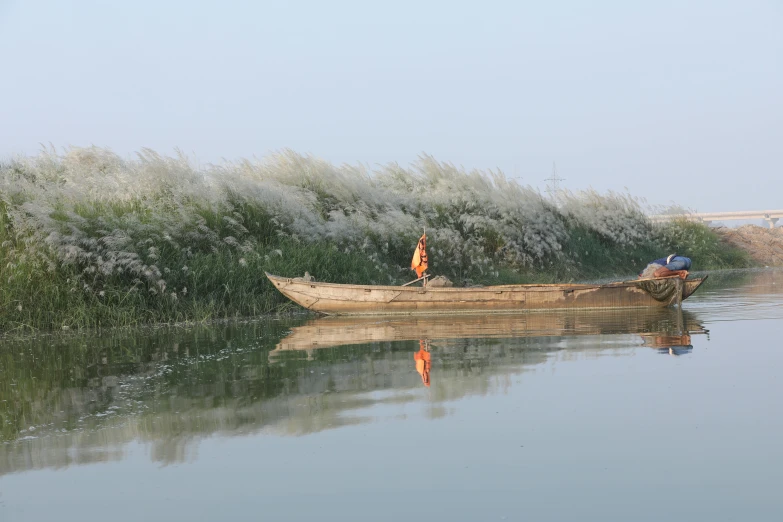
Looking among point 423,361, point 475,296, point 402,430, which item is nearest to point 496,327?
point 475,296

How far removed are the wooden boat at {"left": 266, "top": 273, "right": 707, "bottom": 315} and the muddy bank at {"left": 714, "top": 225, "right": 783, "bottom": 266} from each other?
2331 centimetres

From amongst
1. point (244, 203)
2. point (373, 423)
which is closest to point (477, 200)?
point (244, 203)

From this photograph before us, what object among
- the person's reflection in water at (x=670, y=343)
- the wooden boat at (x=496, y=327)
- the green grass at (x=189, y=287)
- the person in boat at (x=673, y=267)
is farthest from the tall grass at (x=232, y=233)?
the person's reflection in water at (x=670, y=343)

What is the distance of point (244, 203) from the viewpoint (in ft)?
61.9

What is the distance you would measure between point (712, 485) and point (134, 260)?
11.8m

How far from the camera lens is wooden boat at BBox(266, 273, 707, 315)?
1659 centimetres

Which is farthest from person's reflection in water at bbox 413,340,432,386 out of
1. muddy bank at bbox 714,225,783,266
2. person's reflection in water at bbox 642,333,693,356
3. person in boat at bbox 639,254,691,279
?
muddy bank at bbox 714,225,783,266

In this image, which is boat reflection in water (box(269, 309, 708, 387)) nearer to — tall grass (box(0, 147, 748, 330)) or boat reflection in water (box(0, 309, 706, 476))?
boat reflection in water (box(0, 309, 706, 476))

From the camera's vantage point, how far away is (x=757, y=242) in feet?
134

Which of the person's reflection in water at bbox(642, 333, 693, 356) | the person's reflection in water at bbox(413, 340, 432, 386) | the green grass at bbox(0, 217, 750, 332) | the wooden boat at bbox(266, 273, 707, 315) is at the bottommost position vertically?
the person's reflection in water at bbox(642, 333, 693, 356)

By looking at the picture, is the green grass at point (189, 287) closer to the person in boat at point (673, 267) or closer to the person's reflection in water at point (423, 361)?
the person in boat at point (673, 267)

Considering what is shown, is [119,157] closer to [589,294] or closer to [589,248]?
[589,294]

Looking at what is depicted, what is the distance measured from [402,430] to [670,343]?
19.3 feet

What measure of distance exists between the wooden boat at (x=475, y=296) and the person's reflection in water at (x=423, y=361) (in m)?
4.31
